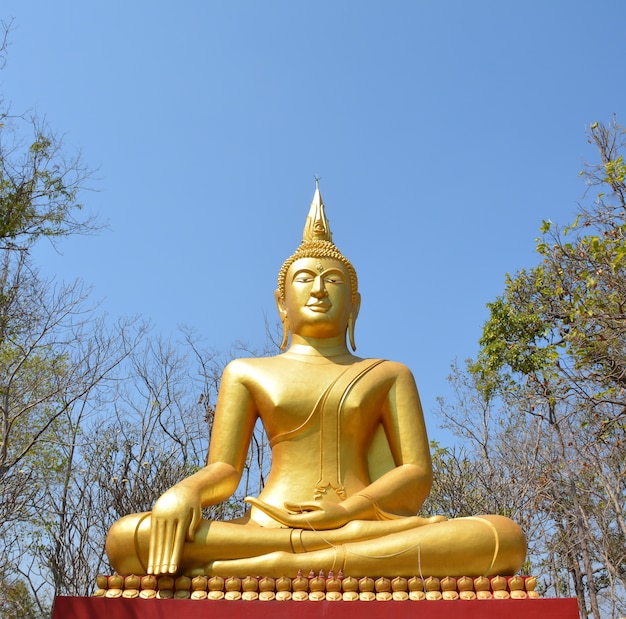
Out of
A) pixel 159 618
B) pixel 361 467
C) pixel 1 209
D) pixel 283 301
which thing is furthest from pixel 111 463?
pixel 159 618

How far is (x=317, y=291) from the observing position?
6547 mm

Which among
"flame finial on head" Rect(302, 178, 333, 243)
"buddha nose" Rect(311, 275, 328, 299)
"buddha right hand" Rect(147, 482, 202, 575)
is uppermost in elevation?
"flame finial on head" Rect(302, 178, 333, 243)

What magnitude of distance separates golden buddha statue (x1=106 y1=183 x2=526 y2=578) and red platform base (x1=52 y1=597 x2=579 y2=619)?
29 centimetres

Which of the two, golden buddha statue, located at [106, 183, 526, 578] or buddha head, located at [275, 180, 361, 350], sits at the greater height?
buddha head, located at [275, 180, 361, 350]

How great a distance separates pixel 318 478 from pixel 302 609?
152cm

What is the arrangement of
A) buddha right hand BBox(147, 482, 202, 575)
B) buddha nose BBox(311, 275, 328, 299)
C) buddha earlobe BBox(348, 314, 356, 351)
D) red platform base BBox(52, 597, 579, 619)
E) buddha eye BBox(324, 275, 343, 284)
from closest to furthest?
red platform base BBox(52, 597, 579, 619), buddha right hand BBox(147, 482, 202, 575), buddha nose BBox(311, 275, 328, 299), buddha eye BBox(324, 275, 343, 284), buddha earlobe BBox(348, 314, 356, 351)

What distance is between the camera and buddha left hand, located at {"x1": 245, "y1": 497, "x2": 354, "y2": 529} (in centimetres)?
506

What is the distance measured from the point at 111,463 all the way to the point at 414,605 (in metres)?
8.32

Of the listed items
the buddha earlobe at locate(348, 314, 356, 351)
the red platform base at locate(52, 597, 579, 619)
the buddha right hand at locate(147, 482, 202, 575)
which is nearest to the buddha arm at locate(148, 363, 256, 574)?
the buddha right hand at locate(147, 482, 202, 575)

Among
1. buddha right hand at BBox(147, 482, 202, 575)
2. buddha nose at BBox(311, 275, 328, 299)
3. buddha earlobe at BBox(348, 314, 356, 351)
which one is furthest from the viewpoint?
buddha earlobe at BBox(348, 314, 356, 351)

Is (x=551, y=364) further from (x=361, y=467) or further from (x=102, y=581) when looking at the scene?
(x=102, y=581)

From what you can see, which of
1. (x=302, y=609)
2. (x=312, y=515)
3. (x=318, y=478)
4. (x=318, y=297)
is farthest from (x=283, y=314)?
(x=302, y=609)

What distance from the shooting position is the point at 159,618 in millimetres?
4426

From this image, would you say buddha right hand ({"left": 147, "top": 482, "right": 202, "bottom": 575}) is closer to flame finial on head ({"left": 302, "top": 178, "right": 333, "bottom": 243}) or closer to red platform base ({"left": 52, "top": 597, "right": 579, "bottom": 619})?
red platform base ({"left": 52, "top": 597, "right": 579, "bottom": 619})
